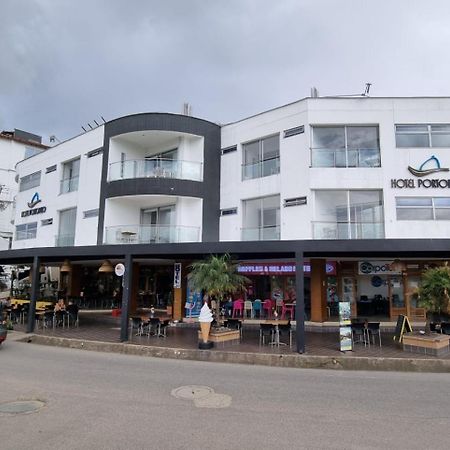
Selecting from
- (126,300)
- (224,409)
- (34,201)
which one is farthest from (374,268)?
(34,201)

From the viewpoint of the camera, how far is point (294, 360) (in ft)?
37.9

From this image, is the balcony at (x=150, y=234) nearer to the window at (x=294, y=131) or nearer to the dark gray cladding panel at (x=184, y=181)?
the dark gray cladding panel at (x=184, y=181)

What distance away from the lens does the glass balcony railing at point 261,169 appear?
63.7 ft

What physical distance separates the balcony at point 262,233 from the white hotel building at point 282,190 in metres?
0.07

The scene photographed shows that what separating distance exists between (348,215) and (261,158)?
17.1ft

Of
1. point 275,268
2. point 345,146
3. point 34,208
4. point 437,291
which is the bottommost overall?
point 437,291

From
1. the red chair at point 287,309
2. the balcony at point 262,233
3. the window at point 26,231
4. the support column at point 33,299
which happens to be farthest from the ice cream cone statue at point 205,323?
the window at point 26,231

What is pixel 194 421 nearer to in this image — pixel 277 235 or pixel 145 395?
pixel 145 395

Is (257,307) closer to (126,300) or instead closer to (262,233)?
(262,233)

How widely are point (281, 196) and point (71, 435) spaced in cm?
1464

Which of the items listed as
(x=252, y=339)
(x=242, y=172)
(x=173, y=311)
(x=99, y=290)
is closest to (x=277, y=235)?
(x=242, y=172)

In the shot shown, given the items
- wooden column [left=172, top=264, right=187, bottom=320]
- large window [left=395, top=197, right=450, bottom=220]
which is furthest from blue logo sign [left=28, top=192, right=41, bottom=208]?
large window [left=395, top=197, right=450, bottom=220]

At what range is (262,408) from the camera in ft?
22.8

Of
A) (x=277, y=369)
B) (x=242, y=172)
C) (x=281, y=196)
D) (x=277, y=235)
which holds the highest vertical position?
(x=242, y=172)
